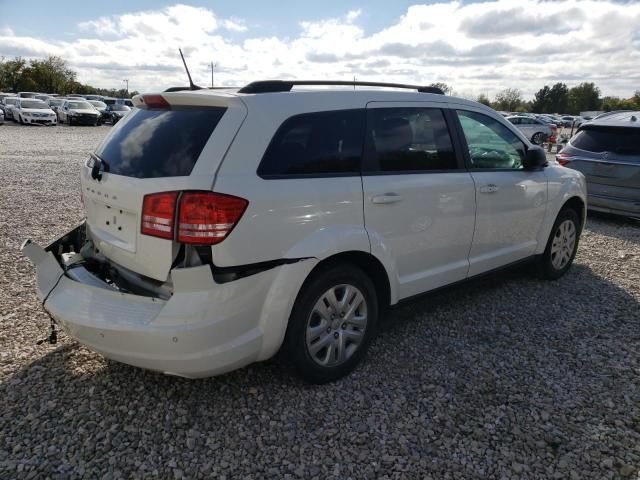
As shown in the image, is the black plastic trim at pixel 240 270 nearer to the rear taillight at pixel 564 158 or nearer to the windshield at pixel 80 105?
the rear taillight at pixel 564 158

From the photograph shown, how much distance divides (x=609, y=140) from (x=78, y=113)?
30604 mm

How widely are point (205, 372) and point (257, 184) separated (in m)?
1.02

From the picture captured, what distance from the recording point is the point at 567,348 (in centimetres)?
374

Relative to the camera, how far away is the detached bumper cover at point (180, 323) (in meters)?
2.49

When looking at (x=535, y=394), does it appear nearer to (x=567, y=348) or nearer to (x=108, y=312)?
(x=567, y=348)

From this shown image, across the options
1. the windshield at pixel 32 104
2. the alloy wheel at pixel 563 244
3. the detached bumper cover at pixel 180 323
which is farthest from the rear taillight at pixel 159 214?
the windshield at pixel 32 104

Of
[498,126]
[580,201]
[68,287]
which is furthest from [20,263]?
[580,201]

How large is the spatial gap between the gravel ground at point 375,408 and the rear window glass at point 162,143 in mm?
1341

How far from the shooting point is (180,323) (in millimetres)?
2482

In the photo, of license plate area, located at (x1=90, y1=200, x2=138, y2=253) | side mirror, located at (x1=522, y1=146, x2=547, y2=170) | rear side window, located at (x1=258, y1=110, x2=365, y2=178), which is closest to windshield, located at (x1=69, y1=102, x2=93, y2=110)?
license plate area, located at (x1=90, y1=200, x2=138, y2=253)

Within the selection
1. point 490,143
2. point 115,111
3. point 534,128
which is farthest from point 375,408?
point 115,111

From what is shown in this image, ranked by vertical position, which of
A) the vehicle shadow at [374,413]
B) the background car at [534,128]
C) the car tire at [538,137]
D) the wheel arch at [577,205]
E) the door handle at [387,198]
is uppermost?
the door handle at [387,198]

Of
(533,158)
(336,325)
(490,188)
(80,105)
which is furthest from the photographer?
(80,105)

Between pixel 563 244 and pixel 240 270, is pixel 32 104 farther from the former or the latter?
pixel 240 270
